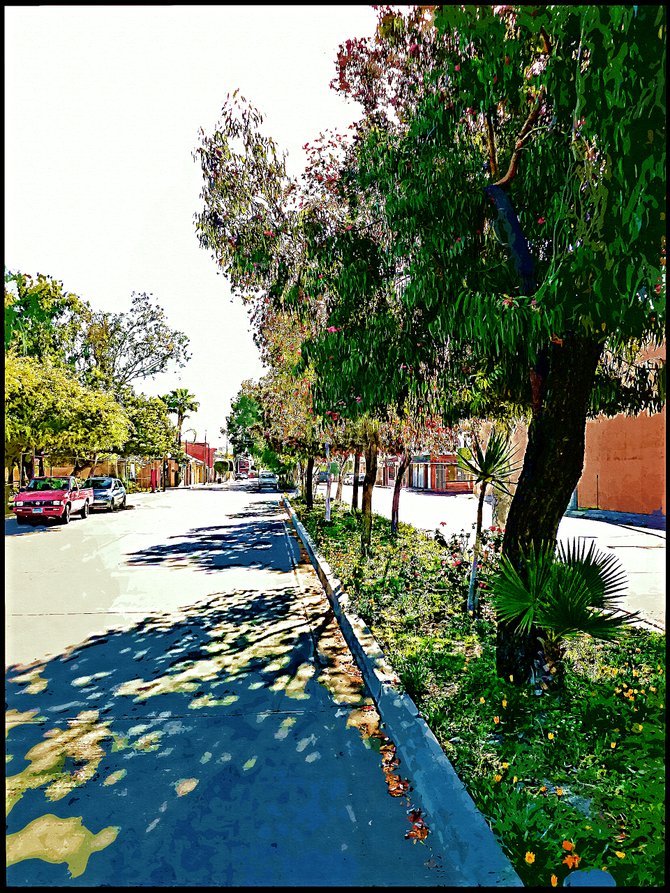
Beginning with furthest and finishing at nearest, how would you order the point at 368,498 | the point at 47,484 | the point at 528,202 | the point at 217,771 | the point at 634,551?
the point at 47,484, the point at 634,551, the point at 368,498, the point at 528,202, the point at 217,771

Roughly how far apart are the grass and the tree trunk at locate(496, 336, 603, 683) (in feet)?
1.04

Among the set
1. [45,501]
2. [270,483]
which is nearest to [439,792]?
[45,501]

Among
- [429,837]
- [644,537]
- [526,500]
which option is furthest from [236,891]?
[644,537]

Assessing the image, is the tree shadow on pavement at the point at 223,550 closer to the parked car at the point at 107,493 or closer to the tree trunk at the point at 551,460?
the tree trunk at the point at 551,460

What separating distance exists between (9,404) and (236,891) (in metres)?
20.2

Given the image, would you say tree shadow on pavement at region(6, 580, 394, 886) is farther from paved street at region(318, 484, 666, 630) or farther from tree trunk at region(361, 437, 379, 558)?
tree trunk at region(361, 437, 379, 558)

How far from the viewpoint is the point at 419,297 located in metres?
5.01

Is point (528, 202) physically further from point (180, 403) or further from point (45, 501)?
point (180, 403)

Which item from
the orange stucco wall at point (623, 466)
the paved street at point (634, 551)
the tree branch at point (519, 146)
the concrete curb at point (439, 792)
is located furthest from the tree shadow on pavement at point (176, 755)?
the orange stucco wall at point (623, 466)

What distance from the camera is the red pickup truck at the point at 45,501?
2275 cm

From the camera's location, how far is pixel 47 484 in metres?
24.6

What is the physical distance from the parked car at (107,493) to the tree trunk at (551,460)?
28.5 meters

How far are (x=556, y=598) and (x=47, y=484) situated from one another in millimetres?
24257

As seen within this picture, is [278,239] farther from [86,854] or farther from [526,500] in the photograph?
[86,854]
